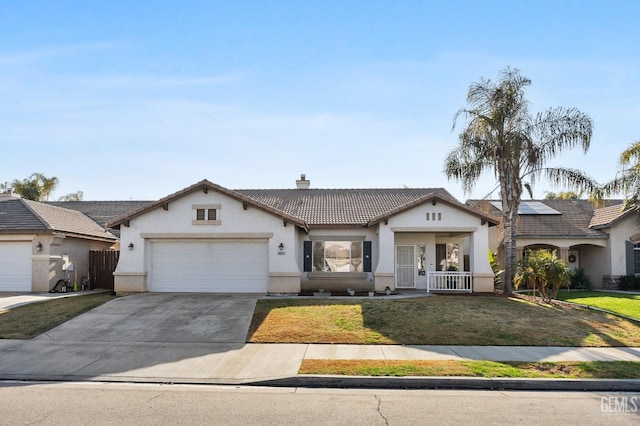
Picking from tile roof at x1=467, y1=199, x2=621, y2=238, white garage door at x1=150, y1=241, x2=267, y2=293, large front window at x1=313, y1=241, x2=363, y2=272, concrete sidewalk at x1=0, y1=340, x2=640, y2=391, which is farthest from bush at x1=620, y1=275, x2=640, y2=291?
white garage door at x1=150, y1=241, x2=267, y2=293

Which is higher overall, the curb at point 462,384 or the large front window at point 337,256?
the large front window at point 337,256

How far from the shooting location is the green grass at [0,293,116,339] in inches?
492

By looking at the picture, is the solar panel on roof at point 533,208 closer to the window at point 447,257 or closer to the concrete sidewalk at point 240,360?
the window at point 447,257

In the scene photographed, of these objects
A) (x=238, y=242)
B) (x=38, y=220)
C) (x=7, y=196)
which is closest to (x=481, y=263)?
(x=238, y=242)

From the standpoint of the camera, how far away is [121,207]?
30.3 metres

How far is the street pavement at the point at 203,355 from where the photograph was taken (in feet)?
26.9

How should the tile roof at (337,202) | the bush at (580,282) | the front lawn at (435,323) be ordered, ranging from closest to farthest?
the front lawn at (435,323)
the tile roof at (337,202)
the bush at (580,282)

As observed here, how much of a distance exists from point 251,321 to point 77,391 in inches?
236

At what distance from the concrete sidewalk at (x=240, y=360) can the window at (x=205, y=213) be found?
7.58 metres

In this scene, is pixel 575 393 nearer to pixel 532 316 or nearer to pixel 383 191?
pixel 532 316

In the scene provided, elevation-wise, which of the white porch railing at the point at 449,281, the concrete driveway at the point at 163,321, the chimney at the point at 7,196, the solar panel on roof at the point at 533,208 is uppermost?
the chimney at the point at 7,196

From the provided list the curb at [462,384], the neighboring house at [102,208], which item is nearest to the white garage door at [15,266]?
the neighboring house at [102,208]

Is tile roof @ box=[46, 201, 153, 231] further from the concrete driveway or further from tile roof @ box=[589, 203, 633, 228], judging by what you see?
tile roof @ box=[589, 203, 633, 228]

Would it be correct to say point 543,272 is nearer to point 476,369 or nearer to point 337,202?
point 476,369
